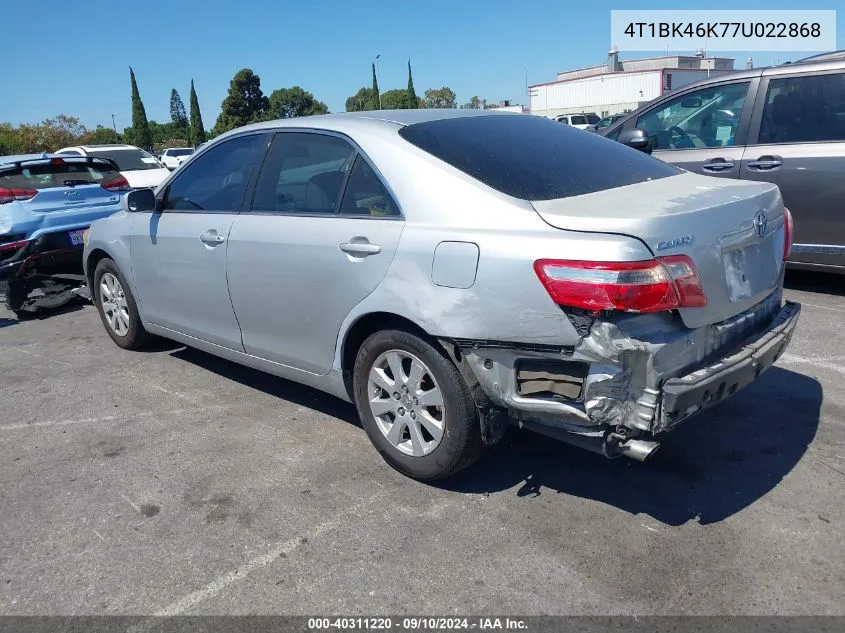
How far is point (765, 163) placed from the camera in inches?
230

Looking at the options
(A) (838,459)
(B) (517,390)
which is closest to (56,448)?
(B) (517,390)

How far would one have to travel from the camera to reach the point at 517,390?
112 inches

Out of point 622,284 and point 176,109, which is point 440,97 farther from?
point 622,284

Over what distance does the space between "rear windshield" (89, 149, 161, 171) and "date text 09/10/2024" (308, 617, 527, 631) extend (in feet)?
45.3

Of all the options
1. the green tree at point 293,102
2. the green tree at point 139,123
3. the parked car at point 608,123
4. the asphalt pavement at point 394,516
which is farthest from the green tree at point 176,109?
the asphalt pavement at point 394,516

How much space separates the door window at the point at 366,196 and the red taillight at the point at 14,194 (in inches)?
192

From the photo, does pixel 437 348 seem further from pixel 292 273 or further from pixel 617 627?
pixel 617 627

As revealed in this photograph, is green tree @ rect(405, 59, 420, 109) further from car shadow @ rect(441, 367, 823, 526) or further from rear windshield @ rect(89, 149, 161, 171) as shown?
car shadow @ rect(441, 367, 823, 526)

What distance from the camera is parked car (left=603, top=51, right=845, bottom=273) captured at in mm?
5570

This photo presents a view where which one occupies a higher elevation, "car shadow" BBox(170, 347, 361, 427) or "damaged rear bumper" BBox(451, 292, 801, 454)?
"damaged rear bumper" BBox(451, 292, 801, 454)

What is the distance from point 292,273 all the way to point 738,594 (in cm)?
241

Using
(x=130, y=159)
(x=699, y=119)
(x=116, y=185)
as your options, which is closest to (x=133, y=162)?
(x=130, y=159)

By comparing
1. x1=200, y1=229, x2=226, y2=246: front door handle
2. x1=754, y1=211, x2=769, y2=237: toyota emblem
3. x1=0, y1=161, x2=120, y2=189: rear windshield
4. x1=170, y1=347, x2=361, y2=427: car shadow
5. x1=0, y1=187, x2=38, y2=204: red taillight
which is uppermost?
x1=0, y1=161, x2=120, y2=189: rear windshield

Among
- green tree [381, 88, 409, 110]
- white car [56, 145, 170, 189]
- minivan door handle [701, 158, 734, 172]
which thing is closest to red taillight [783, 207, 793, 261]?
minivan door handle [701, 158, 734, 172]
